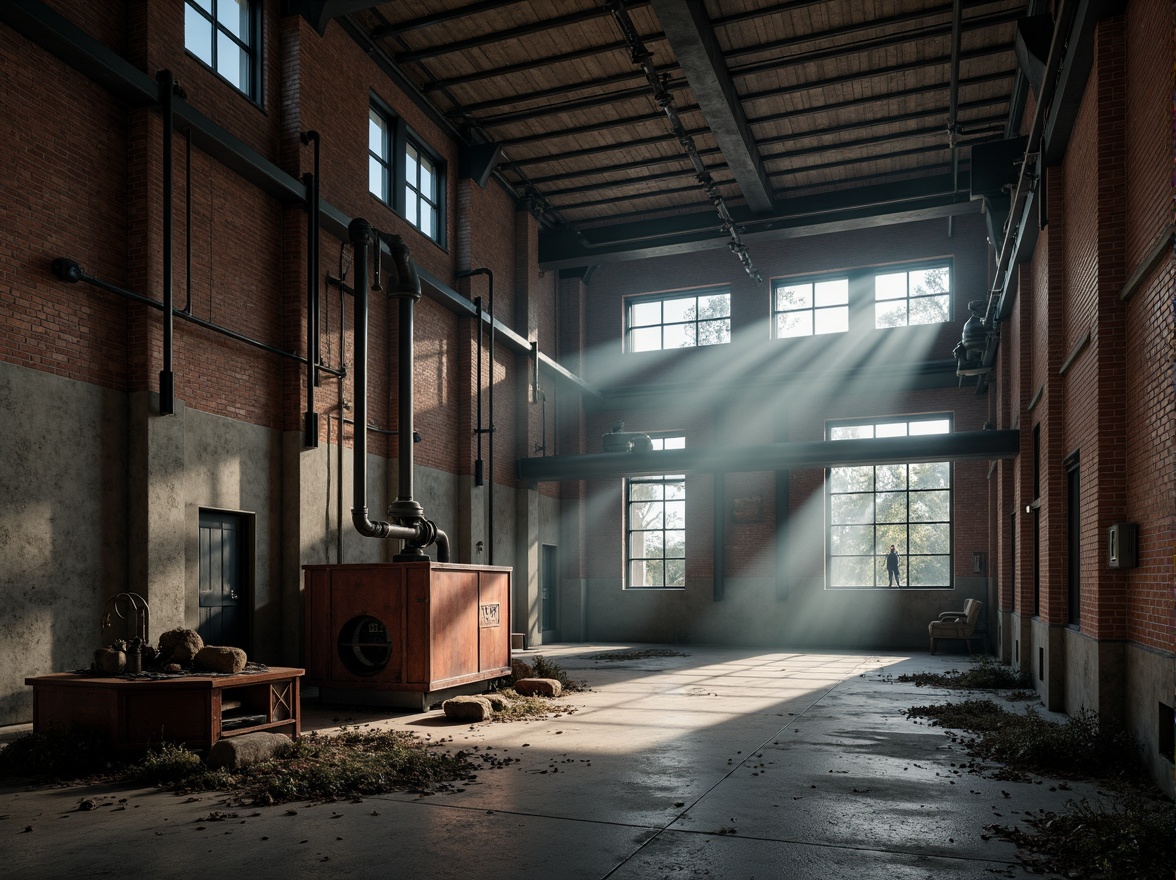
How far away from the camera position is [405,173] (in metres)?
15.6

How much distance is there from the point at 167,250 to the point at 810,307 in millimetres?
15571

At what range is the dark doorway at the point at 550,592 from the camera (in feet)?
70.8

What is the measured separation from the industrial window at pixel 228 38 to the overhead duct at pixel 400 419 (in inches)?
89.6

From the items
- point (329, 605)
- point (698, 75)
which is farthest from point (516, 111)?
point (329, 605)

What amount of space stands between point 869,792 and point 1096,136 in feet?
19.8

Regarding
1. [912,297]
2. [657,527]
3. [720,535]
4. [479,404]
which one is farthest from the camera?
[657,527]

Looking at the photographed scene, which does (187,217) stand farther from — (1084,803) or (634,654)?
(634,654)

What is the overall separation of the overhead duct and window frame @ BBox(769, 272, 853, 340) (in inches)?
466

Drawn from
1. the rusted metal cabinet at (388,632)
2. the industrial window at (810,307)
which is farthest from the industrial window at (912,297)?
the rusted metal cabinet at (388,632)

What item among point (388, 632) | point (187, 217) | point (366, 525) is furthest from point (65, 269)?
point (388, 632)

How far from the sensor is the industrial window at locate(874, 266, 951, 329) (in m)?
20.9

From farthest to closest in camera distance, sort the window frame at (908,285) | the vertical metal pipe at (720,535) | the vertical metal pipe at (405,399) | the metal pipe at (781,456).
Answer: the vertical metal pipe at (720,535) < the window frame at (908,285) < the metal pipe at (781,456) < the vertical metal pipe at (405,399)

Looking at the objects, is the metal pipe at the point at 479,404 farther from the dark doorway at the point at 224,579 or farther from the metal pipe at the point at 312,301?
the dark doorway at the point at 224,579

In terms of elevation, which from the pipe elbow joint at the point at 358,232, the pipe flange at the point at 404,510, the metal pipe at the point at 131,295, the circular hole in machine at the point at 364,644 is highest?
the pipe elbow joint at the point at 358,232
